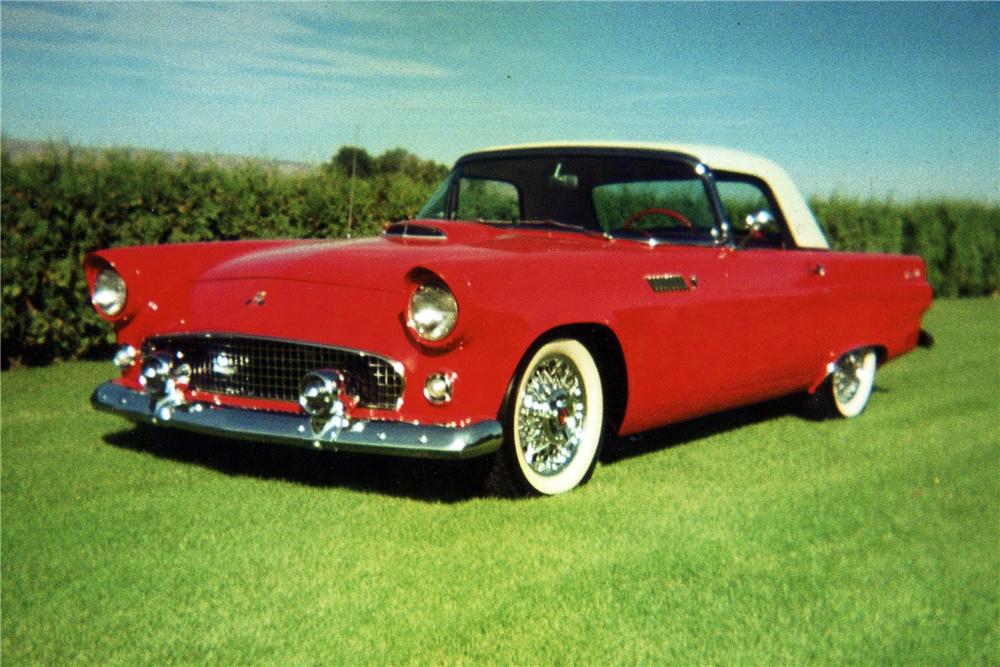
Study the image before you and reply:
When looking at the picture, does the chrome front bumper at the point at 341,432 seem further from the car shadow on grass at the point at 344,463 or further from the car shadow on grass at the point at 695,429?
the car shadow on grass at the point at 695,429

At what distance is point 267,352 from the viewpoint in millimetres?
3967

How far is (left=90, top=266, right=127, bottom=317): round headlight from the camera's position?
4600 mm

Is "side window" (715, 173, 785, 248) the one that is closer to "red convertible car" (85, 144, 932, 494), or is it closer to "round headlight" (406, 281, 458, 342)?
"red convertible car" (85, 144, 932, 494)

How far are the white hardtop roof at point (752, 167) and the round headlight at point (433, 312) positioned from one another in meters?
1.95

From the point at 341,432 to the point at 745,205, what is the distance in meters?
3.15

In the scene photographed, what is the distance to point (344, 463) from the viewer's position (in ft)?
14.8

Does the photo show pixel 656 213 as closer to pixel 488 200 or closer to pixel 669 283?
pixel 488 200

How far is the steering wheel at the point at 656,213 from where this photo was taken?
5336mm

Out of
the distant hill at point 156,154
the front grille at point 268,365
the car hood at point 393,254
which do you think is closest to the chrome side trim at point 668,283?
the car hood at point 393,254

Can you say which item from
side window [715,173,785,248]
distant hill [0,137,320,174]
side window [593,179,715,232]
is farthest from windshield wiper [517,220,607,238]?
distant hill [0,137,320,174]

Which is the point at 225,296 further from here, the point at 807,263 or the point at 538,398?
the point at 807,263

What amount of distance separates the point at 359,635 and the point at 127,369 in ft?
7.54

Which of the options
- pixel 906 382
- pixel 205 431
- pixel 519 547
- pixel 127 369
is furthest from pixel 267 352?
pixel 906 382

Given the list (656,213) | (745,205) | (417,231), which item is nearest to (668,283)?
(656,213)
